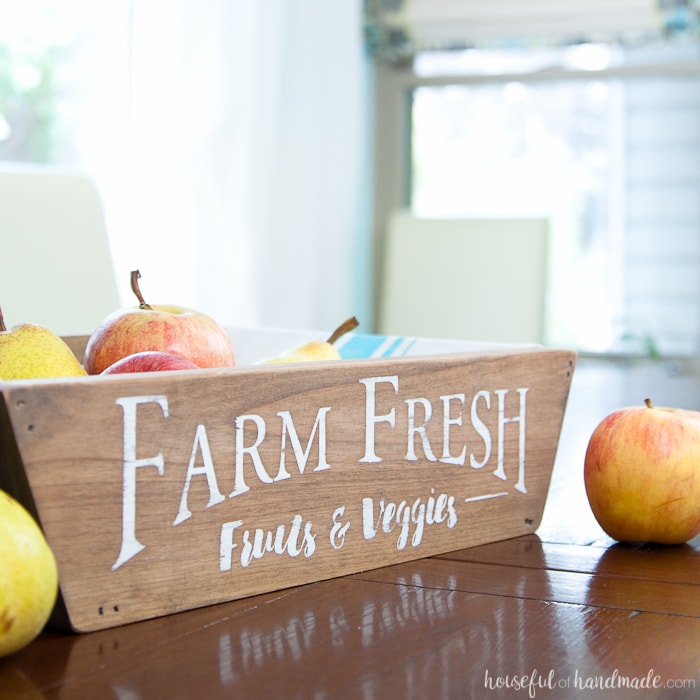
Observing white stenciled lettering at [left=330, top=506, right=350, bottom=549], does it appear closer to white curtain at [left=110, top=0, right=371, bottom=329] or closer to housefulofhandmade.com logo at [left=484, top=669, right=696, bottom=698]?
housefulofhandmade.com logo at [left=484, top=669, right=696, bottom=698]

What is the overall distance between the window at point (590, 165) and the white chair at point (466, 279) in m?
0.70

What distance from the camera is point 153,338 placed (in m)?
0.73

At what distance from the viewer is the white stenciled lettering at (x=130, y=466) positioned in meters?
0.53

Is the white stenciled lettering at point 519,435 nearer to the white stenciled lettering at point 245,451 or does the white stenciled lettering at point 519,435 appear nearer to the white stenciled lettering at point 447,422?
the white stenciled lettering at point 447,422

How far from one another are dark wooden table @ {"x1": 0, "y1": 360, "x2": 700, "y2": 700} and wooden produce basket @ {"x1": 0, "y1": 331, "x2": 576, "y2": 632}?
19 millimetres

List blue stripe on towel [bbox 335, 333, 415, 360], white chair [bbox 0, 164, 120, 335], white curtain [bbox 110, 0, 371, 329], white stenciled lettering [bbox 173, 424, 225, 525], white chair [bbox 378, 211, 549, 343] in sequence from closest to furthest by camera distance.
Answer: white stenciled lettering [bbox 173, 424, 225, 525]
blue stripe on towel [bbox 335, 333, 415, 360]
white chair [bbox 0, 164, 120, 335]
white curtain [bbox 110, 0, 371, 329]
white chair [bbox 378, 211, 549, 343]

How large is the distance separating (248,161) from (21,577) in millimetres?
2334

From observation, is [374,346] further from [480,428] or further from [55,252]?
[55,252]

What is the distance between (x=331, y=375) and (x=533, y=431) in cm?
21

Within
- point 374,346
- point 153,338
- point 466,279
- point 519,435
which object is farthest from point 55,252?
point 466,279

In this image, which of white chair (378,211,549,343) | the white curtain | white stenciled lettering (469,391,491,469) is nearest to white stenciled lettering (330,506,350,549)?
white stenciled lettering (469,391,491,469)

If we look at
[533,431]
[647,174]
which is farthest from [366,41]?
[533,431]

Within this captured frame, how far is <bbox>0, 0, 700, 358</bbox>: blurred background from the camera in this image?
2.36 metres

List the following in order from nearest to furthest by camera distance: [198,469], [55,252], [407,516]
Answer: [198,469], [407,516], [55,252]
